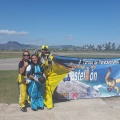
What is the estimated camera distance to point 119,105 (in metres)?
7.57

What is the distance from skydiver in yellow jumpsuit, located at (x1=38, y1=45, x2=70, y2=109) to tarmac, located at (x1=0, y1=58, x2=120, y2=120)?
341 mm

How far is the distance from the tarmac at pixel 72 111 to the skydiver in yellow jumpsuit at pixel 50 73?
0.34m

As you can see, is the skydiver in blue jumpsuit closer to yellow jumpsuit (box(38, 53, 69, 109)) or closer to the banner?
yellow jumpsuit (box(38, 53, 69, 109))

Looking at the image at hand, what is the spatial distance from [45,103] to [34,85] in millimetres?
669

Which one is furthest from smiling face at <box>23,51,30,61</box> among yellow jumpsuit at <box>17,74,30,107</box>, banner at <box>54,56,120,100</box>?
banner at <box>54,56,120,100</box>

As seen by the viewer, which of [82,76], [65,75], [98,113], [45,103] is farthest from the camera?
[82,76]

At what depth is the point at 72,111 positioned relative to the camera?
6859mm

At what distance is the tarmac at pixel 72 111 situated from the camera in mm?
6363

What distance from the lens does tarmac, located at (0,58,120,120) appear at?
6.36 meters

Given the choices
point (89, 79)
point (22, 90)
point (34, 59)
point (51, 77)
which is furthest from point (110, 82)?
point (22, 90)

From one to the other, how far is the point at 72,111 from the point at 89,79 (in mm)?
1890

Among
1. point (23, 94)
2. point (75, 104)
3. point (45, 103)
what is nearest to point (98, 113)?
point (75, 104)

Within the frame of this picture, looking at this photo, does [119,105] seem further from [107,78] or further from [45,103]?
[45,103]

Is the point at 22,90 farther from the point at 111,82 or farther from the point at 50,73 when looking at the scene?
the point at 111,82
